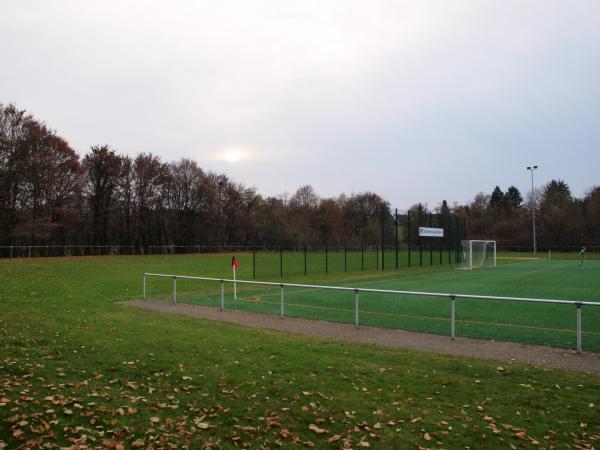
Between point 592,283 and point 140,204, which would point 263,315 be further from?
point 140,204

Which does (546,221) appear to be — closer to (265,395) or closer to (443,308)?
(443,308)

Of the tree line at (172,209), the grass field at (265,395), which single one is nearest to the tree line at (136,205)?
the tree line at (172,209)

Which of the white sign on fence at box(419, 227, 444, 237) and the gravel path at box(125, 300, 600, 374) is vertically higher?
the white sign on fence at box(419, 227, 444, 237)

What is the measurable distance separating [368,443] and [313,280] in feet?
67.5

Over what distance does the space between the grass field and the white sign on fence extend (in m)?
28.5

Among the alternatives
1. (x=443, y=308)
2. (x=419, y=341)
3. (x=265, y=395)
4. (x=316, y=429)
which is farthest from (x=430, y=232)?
(x=316, y=429)

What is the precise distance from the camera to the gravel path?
7.74 meters

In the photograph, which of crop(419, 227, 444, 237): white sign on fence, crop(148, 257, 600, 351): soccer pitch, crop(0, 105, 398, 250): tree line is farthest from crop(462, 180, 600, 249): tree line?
crop(148, 257, 600, 351): soccer pitch

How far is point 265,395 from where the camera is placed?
5852 mm

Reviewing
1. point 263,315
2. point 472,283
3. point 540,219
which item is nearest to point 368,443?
point 263,315

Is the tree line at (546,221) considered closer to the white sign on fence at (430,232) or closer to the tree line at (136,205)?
the tree line at (136,205)

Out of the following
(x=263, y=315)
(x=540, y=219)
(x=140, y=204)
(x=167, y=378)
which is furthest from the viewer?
(x=540, y=219)

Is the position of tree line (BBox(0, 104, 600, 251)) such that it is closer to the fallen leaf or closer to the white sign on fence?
the white sign on fence

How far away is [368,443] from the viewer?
4469 millimetres
